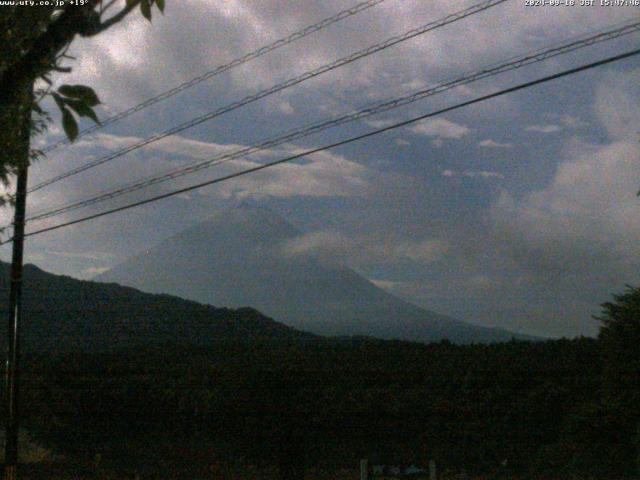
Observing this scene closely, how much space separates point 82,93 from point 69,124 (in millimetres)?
175

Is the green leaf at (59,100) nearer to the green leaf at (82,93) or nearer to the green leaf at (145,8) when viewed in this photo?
the green leaf at (82,93)

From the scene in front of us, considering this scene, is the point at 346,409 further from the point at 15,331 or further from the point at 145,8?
the point at 145,8

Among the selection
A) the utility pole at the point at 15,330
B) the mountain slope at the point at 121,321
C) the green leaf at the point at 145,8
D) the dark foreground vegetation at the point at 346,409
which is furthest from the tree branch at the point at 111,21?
the mountain slope at the point at 121,321

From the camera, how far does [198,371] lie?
18.8m

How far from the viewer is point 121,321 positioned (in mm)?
28375

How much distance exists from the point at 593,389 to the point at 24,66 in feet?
40.7

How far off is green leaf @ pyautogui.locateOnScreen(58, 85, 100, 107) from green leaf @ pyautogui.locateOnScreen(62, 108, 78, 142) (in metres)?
0.09

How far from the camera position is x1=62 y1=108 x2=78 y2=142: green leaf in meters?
3.46

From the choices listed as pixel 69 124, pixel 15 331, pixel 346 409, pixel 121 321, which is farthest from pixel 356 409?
pixel 121 321

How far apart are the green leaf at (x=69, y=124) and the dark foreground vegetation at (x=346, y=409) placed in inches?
427

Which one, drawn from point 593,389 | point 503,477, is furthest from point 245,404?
point 593,389

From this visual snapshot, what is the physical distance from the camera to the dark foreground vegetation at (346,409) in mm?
12445

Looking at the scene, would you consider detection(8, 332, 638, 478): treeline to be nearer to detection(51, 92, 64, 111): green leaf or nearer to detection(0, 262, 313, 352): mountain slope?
detection(0, 262, 313, 352): mountain slope

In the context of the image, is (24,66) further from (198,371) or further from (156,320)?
(156,320)
